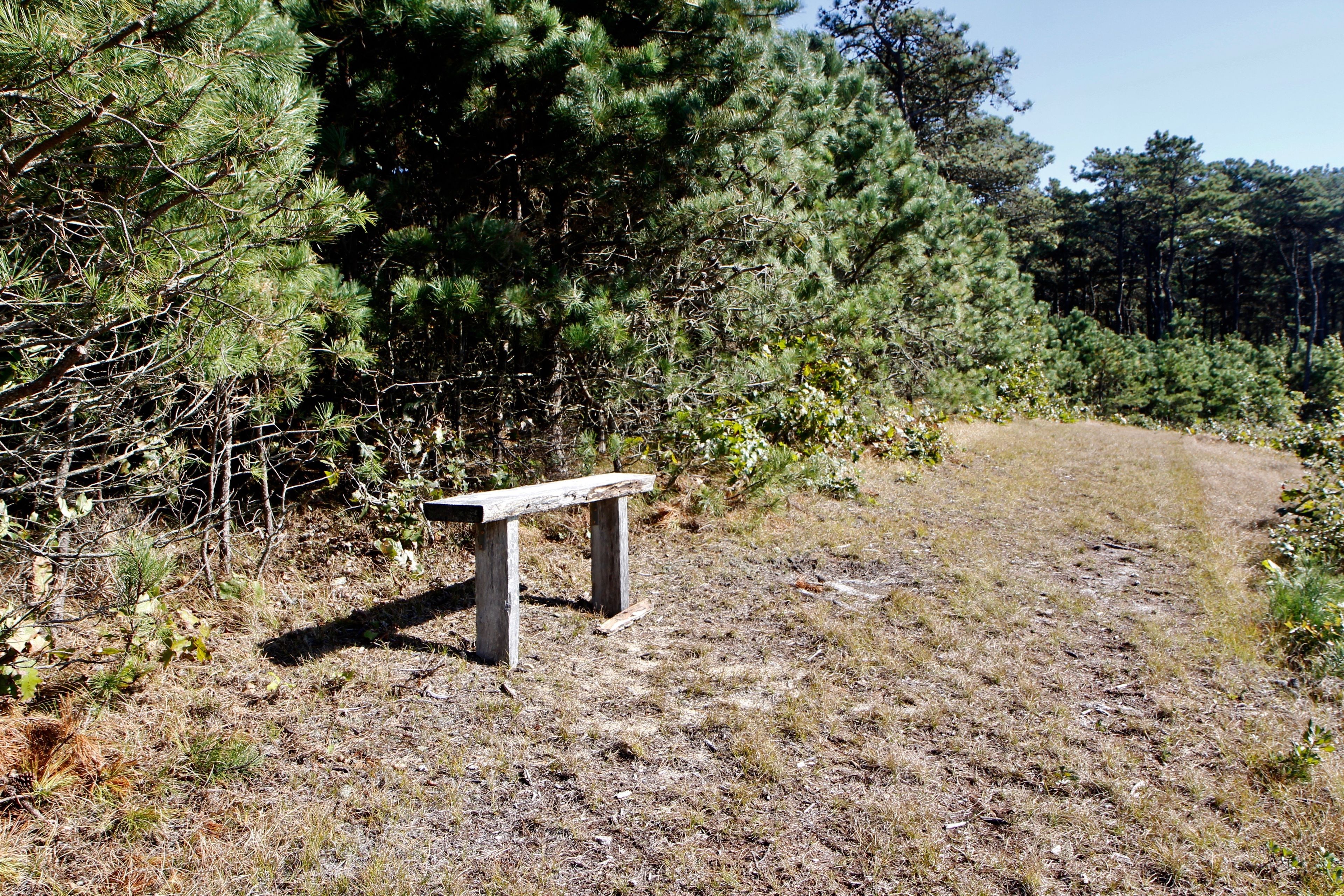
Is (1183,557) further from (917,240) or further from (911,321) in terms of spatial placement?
(911,321)

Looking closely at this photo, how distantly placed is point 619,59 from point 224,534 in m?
3.44

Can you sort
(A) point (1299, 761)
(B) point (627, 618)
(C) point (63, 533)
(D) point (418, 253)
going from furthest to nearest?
(D) point (418, 253)
(B) point (627, 618)
(C) point (63, 533)
(A) point (1299, 761)

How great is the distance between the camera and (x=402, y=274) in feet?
14.7

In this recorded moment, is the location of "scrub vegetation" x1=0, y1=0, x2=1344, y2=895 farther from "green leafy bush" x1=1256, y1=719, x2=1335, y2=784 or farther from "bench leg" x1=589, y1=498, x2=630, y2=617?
"bench leg" x1=589, y1=498, x2=630, y2=617

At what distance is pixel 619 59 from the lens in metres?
4.63

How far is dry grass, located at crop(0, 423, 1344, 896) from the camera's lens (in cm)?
221

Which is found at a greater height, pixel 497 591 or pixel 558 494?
pixel 558 494

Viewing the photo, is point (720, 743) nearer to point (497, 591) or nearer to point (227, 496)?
point (497, 591)

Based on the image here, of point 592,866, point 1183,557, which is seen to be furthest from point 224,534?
point 1183,557

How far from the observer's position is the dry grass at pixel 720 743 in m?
2.21

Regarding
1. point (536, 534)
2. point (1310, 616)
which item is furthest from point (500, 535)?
point (1310, 616)

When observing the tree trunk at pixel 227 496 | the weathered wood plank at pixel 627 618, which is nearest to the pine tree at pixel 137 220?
the tree trunk at pixel 227 496

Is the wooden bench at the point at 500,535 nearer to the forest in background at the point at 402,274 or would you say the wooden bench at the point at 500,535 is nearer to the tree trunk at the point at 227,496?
the forest in background at the point at 402,274

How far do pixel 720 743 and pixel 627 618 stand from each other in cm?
131
